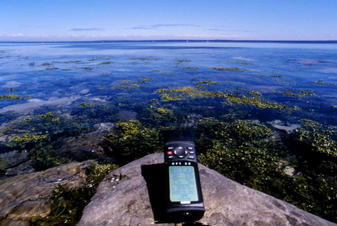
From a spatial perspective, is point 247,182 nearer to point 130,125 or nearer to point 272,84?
point 130,125

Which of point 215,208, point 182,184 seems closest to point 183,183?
point 182,184

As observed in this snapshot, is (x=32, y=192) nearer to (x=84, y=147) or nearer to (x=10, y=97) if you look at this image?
(x=84, y=147)

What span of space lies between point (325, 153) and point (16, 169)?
1529 centimetres

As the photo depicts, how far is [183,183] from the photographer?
11.0 feet

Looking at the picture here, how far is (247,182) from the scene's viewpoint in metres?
7.47

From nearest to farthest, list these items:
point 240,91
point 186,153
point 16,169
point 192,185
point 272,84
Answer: point 192,185
point 186,153
point 16,169
point 240,91
point 272,84

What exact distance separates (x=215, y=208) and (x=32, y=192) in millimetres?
5375

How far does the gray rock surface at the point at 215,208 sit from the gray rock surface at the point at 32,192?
184 centimetres

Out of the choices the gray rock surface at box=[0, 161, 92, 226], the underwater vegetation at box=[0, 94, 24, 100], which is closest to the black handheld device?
the gray rock surface at box=[0, 161, 92, 226]

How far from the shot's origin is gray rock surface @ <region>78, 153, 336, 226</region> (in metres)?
3.47

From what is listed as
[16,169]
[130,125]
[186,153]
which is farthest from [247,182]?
[16,169]

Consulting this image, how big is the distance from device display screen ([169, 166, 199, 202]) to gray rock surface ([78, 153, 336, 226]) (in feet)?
2.05

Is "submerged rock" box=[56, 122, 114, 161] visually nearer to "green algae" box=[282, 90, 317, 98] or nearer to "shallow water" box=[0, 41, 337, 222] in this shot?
"shallow water" box=[0, 41, 337, 222]

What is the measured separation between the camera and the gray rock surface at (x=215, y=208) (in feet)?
11.4
